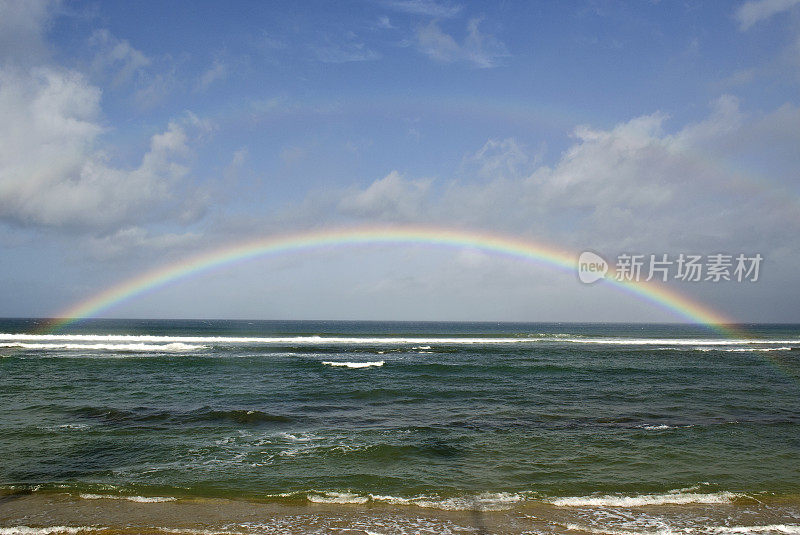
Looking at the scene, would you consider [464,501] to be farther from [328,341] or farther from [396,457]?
[328,341]

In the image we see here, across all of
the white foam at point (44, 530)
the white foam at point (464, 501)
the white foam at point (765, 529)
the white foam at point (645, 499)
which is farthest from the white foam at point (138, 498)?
the white foam at point (765, 529)

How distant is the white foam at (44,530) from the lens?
24.3 feet

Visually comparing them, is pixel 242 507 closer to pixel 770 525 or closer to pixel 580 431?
pixel 770 525

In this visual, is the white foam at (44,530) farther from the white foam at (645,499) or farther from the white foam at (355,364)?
the white foam at (355,364)

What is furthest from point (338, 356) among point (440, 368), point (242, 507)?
point (242, 507)

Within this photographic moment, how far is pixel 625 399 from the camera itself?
824 inches

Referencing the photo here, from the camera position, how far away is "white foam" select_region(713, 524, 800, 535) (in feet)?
25.2

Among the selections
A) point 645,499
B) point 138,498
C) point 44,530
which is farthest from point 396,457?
point 44,530

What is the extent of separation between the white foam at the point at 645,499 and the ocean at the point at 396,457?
1.9 inches

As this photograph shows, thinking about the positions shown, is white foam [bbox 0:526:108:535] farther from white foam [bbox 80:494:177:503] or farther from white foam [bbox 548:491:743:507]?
white foam [bbox 548:491:743:507]

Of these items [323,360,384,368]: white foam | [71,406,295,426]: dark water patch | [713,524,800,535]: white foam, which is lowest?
[323,360,384,368]: white foam

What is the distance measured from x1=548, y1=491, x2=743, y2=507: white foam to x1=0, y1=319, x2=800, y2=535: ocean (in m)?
0.05

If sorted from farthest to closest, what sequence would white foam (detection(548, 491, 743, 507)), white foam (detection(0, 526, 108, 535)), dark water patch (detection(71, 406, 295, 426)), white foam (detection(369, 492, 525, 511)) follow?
dark water patch (detection(71, 406, 295, 426)) < white foam (detection(548, 491, 743, 507)) < white foam (detection(369, 492, 525, 511)) < white foam (detection(0, 526, 108, 535))

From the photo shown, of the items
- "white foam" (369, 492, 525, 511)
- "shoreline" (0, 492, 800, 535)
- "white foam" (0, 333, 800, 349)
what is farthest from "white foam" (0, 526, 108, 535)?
"white foam" (0, 333, 800, 349)
